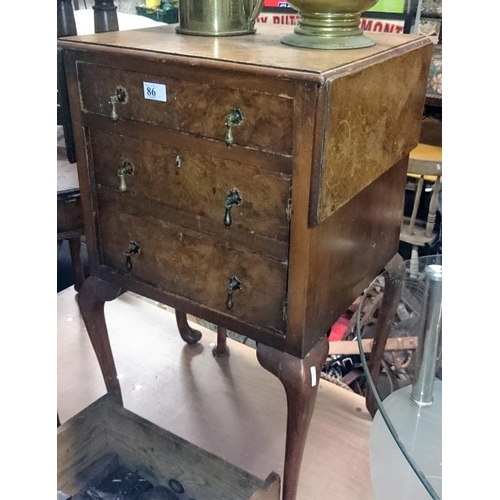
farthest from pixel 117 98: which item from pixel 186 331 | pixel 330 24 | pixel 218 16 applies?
pixel 186 331

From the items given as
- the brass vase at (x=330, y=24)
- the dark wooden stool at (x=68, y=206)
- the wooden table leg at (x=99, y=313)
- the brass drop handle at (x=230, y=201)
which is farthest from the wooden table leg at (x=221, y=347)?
the brass vase at (x=330, y=24)

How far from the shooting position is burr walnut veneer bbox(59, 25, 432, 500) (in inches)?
31.0

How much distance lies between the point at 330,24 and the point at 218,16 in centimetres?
22

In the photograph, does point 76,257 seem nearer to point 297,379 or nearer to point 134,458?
point 134,458

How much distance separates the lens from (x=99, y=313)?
1187 mm

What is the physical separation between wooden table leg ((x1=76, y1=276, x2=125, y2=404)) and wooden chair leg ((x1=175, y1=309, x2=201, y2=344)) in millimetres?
361

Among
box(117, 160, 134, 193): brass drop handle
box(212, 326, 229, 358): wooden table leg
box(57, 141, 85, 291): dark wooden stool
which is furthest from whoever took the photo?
box(212, 326, 229, 358): wooden table leg

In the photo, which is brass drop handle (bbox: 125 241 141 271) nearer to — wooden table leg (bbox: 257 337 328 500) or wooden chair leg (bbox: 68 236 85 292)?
wooden table leg (bbox: 257 337 328 500)

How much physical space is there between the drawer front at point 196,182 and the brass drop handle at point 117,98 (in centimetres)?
4

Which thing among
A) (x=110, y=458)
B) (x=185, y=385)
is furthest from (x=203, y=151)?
(x=185, y=385)

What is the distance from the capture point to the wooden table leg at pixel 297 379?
3.00ft

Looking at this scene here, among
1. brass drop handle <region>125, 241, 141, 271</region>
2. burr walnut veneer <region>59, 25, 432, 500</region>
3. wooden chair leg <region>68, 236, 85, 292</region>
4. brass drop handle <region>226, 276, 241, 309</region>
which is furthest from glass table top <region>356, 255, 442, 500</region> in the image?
wooden chair leg <region>68, 236, 85, 292</region>

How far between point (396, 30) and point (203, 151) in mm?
1597
